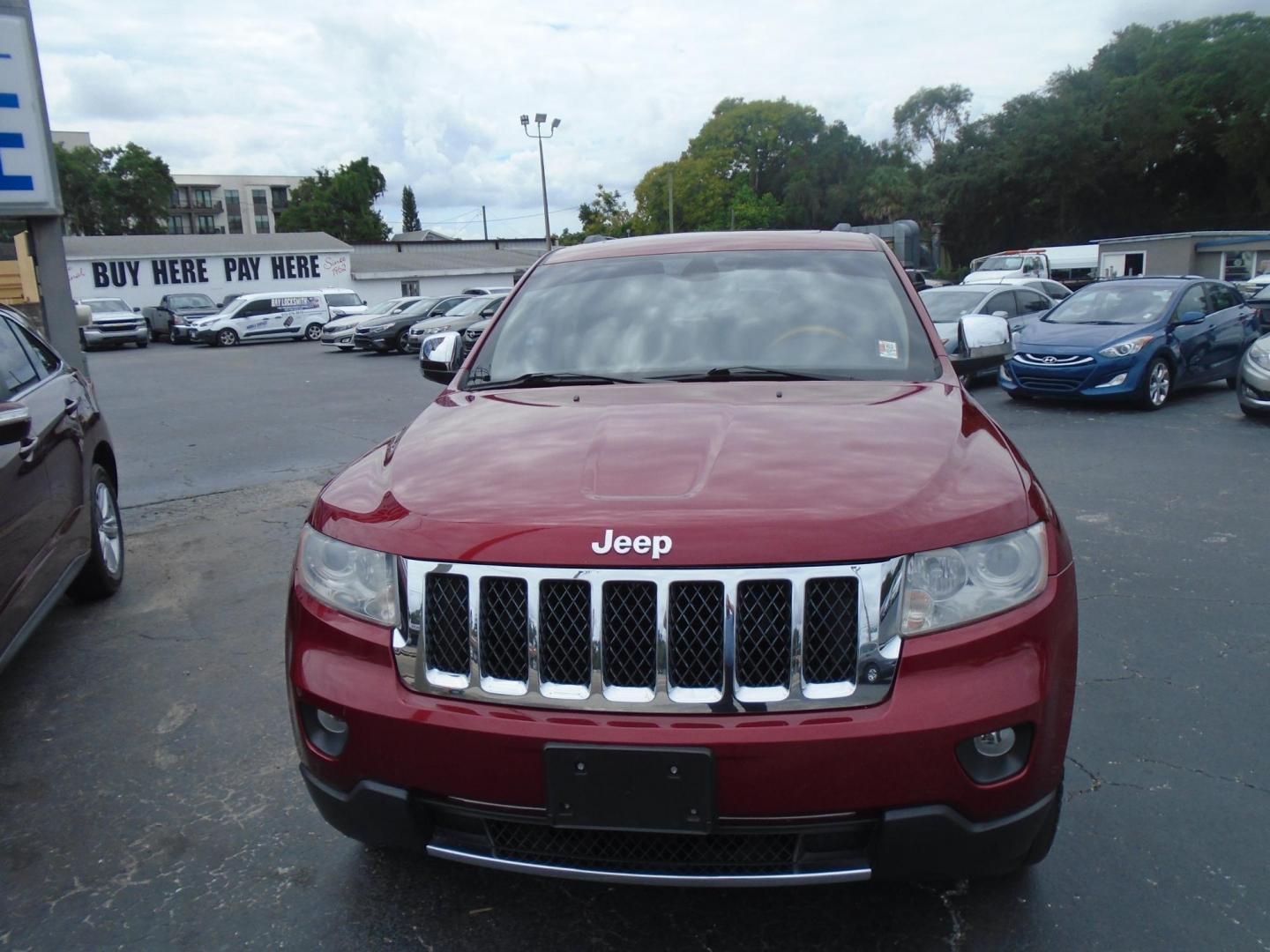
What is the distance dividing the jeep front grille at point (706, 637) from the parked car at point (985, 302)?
40.3 ft

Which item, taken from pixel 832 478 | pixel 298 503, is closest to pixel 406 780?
pixel 832 478

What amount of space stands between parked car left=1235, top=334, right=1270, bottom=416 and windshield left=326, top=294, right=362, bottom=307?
98.2 ft

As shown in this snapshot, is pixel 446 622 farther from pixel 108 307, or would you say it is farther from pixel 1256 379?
pixel 108 307

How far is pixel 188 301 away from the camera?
3644cm

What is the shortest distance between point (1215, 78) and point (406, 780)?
60.5m

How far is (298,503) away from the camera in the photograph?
7668mm

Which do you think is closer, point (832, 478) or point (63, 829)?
point (832, 478)

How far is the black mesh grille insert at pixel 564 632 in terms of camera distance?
6.82 ft

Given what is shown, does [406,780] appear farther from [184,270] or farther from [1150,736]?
[184,270]

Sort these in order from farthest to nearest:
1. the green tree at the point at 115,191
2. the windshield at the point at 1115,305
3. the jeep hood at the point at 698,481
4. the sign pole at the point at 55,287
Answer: the green tree at the point at 115,191, the windshield at the point at 1115,305, the sign pole at the point at 55,287, the jeep hood at the point at 698,481

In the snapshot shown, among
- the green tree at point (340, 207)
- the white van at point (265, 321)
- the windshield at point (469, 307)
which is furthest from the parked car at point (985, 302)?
the green tree at point (340, 207)

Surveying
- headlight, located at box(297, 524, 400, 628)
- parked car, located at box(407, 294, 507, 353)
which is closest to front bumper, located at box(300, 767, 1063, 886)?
headlight, located at box(297, 524, 400, 628)

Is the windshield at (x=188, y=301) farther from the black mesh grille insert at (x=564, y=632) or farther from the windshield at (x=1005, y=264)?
the black mesh grille insert at (x=564, y=632)

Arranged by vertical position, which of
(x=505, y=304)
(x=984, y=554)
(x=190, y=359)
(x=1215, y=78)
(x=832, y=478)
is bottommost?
(x=190, y=359)
